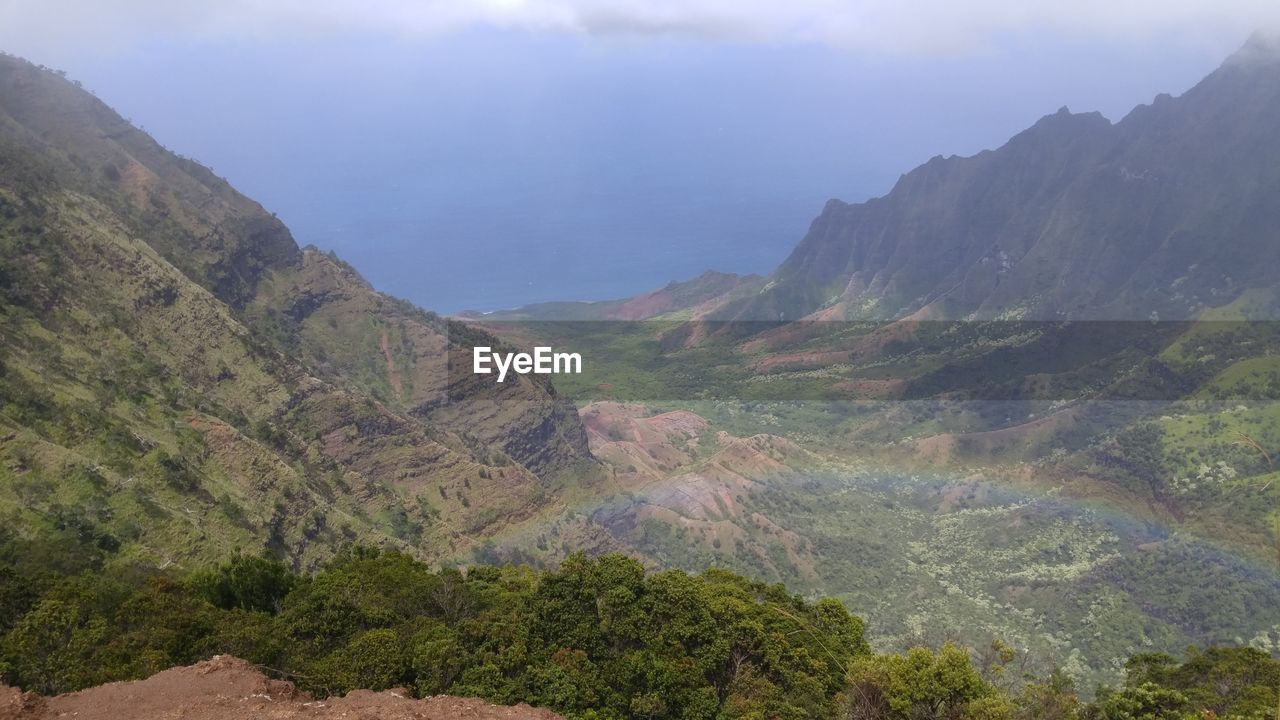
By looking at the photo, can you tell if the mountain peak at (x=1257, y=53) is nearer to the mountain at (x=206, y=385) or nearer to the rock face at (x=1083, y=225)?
the rock face at (x=1083, y=225)

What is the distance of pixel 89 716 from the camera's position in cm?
1778

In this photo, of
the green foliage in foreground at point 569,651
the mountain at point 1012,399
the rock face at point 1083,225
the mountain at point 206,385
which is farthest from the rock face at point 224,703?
the rock face at point 1083,225

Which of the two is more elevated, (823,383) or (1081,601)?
(823,383)

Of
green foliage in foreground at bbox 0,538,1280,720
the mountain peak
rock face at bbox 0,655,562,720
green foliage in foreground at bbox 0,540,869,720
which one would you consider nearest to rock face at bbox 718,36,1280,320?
the mountain peak

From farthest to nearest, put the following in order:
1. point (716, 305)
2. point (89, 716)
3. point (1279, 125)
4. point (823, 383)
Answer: point (716, 305) < point (1279, 125) < point (823, 383) < point (89, 716)

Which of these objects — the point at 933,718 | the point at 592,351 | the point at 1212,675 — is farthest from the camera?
the point at 592,351

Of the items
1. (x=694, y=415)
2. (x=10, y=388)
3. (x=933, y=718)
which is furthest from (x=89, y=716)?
(x=694, y=415)

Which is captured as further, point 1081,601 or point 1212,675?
point 1081,601

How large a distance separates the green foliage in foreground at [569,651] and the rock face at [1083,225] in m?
101

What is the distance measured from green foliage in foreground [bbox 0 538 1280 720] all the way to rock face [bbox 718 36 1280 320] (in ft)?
331

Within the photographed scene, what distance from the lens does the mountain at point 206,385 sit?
129 ft

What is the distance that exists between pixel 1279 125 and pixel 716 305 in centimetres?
9092

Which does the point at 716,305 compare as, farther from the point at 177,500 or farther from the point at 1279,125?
the point at 177,500

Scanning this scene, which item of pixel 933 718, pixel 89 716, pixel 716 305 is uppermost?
pixel 716 305
